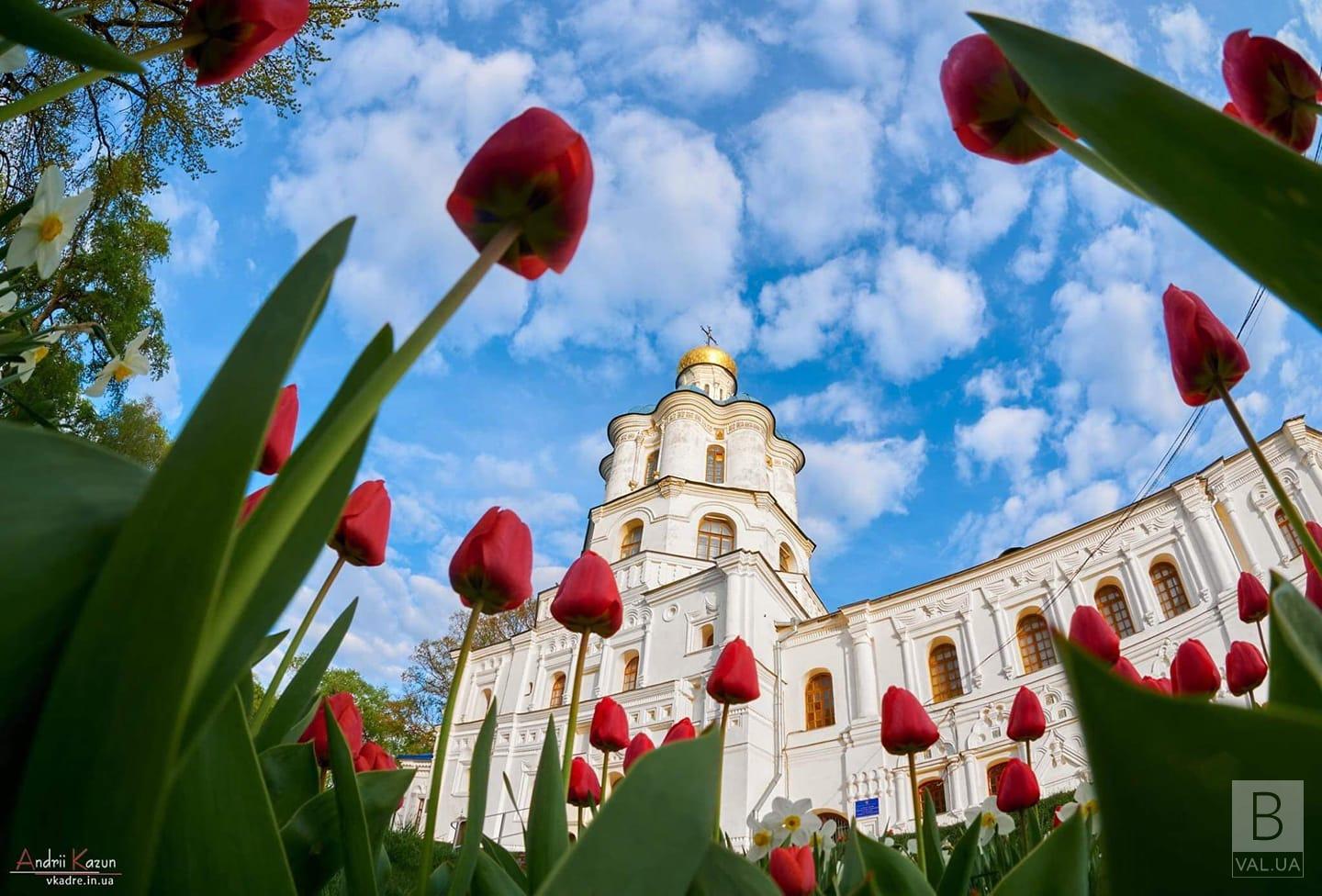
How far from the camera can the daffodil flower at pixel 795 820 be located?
2.30 meters

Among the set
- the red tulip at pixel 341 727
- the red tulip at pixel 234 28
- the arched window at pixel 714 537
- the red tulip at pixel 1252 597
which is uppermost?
the arched window at pixel 714 537

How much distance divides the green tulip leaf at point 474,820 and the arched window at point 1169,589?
56.7ft

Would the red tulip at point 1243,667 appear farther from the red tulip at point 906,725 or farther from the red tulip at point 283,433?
the red tulip at point 283,433

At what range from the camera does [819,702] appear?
1800cm

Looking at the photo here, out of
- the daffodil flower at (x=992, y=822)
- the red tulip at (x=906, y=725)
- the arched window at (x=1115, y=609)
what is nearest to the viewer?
the red tulip at (x=906, y=725)

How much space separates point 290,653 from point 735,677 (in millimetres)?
1090

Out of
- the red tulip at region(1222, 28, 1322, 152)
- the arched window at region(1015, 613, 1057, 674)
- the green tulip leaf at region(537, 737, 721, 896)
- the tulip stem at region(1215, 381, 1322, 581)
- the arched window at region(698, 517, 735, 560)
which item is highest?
the arched window at region(698, 517, 735, 560)

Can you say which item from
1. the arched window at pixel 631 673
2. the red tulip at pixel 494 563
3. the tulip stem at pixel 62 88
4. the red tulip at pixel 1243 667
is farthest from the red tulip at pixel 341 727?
the arched window at pixel 631 673

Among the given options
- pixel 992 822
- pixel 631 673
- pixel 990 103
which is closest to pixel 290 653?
pixel 990 103

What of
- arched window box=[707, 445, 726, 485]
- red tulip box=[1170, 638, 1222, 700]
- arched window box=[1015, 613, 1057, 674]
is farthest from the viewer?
arched window box=[707, 445, 726, 485]

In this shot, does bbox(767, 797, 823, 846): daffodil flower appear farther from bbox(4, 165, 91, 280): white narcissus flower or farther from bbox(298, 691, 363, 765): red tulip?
bbox(4, 165, 91, 280): white narcissus flower

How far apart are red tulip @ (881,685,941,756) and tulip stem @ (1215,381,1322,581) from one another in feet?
4.12

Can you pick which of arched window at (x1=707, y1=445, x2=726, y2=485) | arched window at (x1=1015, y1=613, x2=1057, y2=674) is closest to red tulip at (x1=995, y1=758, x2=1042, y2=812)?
arched window at (x1=1015, y1=613, x2=1057, y2=674)

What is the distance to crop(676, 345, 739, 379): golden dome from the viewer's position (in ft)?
105
